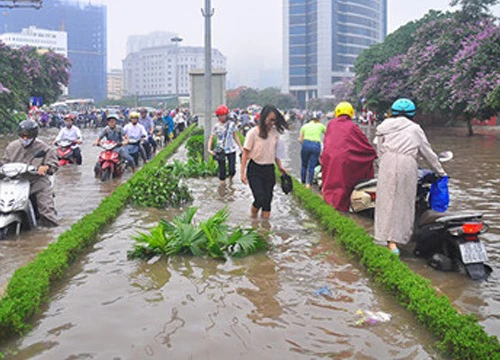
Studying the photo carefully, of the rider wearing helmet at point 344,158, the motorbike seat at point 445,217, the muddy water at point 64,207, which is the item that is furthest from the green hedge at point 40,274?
the motorbike seat at point 445,217

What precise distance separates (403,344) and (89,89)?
5404 inches

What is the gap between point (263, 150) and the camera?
7805 mm

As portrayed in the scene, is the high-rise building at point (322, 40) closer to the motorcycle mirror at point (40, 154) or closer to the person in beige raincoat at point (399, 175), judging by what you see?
the motorcycle mirror at point (40, 154)

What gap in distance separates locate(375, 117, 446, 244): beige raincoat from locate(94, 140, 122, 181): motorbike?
7.87 m

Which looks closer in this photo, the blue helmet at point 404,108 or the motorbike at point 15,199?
the blue helmet at point 404,108

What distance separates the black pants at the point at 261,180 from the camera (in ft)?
25.8

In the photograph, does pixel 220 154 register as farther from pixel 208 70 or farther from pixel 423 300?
pixel 423 300

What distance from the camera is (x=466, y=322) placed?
3955mm

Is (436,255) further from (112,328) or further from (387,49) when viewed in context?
(387,49)

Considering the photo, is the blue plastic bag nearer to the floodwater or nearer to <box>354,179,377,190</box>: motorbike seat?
the floodwater

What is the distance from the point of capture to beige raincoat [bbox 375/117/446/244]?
594 cm

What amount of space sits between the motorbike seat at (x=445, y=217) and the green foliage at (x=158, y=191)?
175 inches

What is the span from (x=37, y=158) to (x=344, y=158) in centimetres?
383

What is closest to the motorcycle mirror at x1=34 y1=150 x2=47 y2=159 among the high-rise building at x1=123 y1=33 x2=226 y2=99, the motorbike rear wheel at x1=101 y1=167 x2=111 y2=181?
the motorbike rear wheel at x1=101 y1=167 x2=111 y2=181
